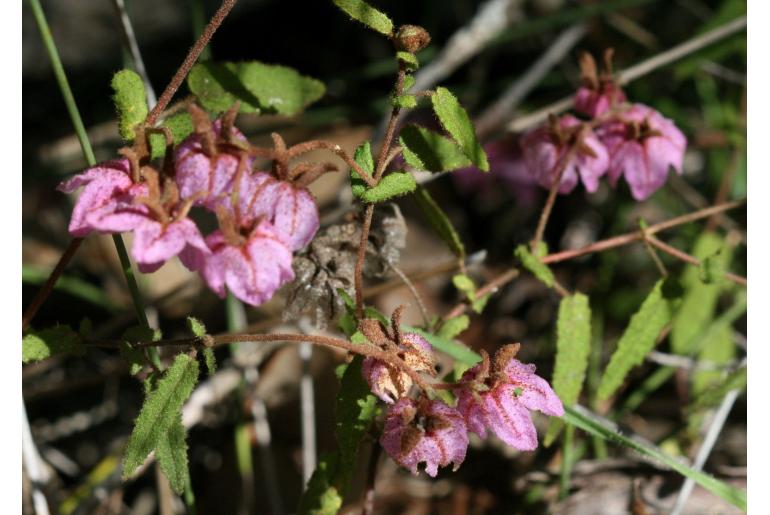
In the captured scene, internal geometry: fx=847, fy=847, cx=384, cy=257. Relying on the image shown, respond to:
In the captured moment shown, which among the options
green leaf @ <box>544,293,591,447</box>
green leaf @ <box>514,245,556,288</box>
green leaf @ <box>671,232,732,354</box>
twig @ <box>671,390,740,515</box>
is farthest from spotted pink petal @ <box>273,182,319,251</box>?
green leaf @ <box>671,232,732,354</box>

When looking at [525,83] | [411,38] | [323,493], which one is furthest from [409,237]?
[411,38]

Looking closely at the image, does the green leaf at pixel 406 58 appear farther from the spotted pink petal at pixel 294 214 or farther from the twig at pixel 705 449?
the twig at pixel 705 449

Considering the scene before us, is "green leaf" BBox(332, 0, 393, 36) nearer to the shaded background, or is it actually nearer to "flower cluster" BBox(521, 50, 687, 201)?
"flower cluster" BBox(521, 50, 687, 201)

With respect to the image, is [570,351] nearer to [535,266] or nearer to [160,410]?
[535,266]

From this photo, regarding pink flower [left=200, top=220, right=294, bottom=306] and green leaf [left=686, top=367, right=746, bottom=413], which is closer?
pink flower [left=200, top=220, right=294, bottom=306]

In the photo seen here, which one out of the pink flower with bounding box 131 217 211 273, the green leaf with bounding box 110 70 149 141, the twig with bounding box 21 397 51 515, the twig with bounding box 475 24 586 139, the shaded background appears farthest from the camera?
the twig with bounding box 475 24 586 139

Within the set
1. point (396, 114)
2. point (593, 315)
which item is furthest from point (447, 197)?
point (396, 114)

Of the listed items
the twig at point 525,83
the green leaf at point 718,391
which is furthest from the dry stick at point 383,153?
the twig at point 525,83

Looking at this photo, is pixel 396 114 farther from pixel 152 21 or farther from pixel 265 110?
pixel 152 21
